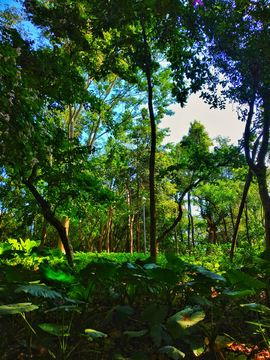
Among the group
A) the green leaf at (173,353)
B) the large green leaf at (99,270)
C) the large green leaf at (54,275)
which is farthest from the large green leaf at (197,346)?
the large green leaf at (54,275)

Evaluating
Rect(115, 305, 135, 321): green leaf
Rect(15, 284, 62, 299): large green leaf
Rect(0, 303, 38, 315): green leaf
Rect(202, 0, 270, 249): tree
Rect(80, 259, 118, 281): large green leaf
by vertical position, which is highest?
Rect(202, 0, 270, 249): tree

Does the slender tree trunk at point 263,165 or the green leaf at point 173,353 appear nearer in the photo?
the green leaf at point 173,353

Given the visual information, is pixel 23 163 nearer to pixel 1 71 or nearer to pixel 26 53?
pixel 1 71

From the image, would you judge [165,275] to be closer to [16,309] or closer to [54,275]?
[54,275]

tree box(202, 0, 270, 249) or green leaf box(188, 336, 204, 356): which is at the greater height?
tree box(202, 0, 270, 249)

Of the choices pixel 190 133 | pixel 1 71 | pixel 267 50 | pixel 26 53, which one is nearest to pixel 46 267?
pixel 1 71

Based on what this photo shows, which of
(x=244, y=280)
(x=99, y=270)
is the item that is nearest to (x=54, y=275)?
(x=99, y=270)

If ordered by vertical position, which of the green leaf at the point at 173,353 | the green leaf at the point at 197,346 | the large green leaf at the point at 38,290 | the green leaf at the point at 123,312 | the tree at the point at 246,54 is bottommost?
the green leaf at the point at 197,346

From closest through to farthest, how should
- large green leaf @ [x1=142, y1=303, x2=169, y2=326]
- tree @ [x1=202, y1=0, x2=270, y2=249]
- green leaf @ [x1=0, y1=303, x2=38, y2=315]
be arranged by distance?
green leaf @ [x1=0, y1=303, x2=38, y2=315] < large green leaf @ [x1=142, y1=303, x2=169, y2=326] < tree @ [x1=202, y1=0, x2=270, y2=249]

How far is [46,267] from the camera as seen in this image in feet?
7.27

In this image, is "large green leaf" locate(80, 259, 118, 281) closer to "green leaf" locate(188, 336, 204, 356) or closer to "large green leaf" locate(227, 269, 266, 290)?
"green leaf" locate(188, 336, 204, 356)

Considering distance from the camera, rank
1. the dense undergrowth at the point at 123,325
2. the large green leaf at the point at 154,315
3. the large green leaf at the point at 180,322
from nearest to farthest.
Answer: the large green leaf at the point at 180,322, the dense undergrowth at the point at 123,325, the large green leaf at the point at 154,315

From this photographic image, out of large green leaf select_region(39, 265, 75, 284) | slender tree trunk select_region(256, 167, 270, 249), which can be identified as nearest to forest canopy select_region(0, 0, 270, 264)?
slender tree trunk select_region(256, 167, 270, 249)

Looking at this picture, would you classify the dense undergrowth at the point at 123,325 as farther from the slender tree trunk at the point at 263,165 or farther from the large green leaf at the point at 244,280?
the slender tree trunk at the point at 263,165
